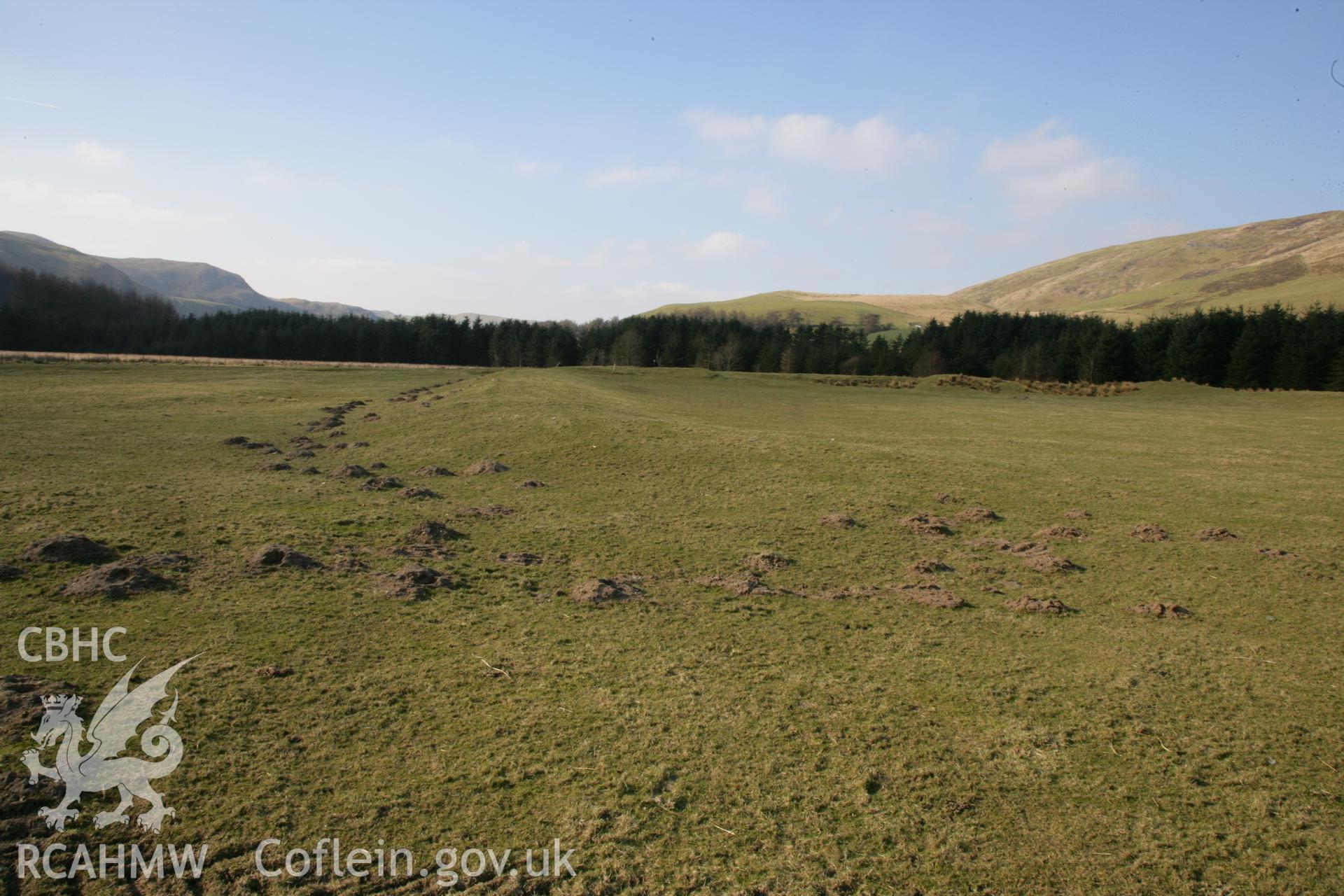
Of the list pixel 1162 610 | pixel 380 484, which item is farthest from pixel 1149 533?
pixel 380 484

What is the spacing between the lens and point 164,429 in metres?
23.1

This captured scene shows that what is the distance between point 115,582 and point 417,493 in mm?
7104

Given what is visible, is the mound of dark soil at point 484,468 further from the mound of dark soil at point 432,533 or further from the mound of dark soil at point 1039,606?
the mound of dark soil at point 1039,606

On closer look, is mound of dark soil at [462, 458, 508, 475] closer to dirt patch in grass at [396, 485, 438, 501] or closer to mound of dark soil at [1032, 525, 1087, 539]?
dirt patch in grass at [396, 485, 438, 501]

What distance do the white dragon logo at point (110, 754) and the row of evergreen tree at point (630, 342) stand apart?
254ft

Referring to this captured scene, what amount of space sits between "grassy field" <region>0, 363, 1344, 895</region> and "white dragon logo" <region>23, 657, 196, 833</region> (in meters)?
0.14

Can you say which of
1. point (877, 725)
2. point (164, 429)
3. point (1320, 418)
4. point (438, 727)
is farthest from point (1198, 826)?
point (1320, 418)

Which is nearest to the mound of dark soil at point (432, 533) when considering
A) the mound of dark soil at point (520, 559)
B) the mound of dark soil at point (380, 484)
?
the mound of dark soil at point (520, 559)

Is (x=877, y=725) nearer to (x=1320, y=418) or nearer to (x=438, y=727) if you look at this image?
(x=438, y=727)

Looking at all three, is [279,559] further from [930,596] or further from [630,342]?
[630,342]

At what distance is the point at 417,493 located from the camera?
16.0 meters

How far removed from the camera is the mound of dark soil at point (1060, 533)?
1392 cm

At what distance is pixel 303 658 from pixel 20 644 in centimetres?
286

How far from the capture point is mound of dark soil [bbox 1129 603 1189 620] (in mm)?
9859
